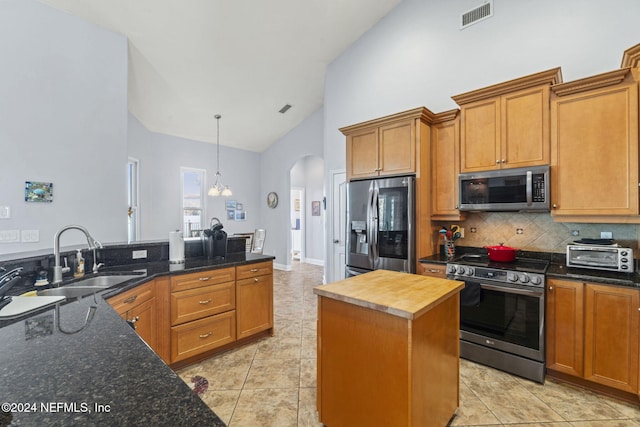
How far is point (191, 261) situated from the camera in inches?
115

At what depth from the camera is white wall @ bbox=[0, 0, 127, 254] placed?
9.18 ft

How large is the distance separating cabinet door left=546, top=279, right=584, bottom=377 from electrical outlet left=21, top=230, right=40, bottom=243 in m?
4.75

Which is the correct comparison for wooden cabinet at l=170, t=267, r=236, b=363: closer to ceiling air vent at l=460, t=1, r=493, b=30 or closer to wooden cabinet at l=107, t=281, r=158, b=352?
wooden cabinet at l=107, t=281, r=158, b=352

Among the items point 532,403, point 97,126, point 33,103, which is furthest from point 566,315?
point 33,103

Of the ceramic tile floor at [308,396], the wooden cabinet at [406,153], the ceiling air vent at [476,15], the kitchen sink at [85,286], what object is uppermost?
the ceiling air vent at [476,15]

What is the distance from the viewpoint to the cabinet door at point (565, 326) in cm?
223

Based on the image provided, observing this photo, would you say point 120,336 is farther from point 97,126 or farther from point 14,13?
point 14,13

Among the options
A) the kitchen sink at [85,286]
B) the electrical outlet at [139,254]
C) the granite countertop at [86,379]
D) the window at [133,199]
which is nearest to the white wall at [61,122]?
the electrical outlet at [139,254]

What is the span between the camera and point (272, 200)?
7492 mm

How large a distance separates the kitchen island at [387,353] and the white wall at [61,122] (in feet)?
10.1

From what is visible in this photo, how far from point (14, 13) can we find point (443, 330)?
4.61m

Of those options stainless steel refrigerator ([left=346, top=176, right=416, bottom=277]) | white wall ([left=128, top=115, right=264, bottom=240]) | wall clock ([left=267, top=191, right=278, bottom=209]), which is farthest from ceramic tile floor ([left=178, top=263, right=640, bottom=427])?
wall clock ([left=267, top=191, right=278, bottom=209])

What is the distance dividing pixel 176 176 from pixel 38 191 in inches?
141

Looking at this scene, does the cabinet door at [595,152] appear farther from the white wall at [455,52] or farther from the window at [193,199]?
the window at [193,199]
